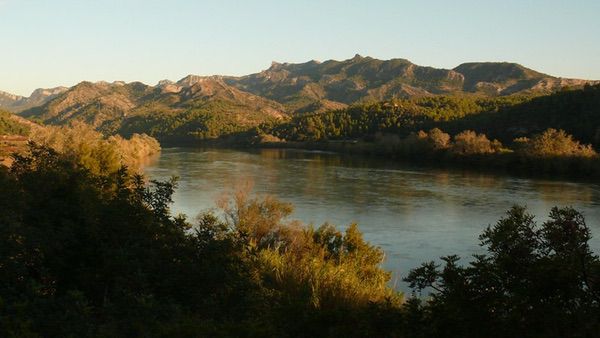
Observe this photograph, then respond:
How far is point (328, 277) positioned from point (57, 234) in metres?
7.34

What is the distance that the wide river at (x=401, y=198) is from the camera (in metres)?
33.4

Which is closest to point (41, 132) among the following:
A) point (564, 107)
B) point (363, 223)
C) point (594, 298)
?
point (363, 223)

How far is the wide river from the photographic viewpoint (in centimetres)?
3338

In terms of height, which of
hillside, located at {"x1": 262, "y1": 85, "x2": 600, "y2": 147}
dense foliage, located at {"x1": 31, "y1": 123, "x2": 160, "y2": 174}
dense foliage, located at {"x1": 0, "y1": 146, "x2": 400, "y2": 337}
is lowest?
dense foliage, located at {"x1": 0, "y1": 146, "x2": 400, "y2": 337}

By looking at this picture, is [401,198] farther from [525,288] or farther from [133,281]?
[525,288]

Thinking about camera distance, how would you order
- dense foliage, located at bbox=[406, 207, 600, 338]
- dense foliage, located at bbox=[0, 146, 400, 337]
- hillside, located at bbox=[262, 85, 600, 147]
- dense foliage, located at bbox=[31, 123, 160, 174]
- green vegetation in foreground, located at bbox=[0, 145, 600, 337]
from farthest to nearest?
hillside, located at bbox=[262, 85, 600, 147], dense foliage, located at bbox=[31, 123, 160, 174], dense foliage, located at bbox=[0, 146, 400, 337], green vegetation in foreground, located at bbox=[0, 145, 600, 337], dense foliage, located at bbox=[406, 207, 600, 338]

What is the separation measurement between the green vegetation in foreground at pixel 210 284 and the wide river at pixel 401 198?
1350 centimetres

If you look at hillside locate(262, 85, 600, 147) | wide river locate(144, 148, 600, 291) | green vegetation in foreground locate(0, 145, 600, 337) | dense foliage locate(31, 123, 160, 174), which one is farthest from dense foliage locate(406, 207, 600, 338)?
hillside locate(262, 85, 600, 147)

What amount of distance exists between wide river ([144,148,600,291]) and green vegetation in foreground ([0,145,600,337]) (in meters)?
13.5

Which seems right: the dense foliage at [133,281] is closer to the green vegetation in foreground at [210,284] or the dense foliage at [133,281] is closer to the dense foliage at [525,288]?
the green vegetation in foreground at [210,284]

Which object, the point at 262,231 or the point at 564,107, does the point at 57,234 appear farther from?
the point at 564,107

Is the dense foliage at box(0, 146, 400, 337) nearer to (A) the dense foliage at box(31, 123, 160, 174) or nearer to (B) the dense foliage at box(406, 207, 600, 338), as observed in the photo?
(B) the dense foliage at box(406, 207, 600, 338)

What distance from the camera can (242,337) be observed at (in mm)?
7637

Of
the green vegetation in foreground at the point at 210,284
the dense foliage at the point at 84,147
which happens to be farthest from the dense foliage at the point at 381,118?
the green vegetation in foreground at the point at 210,284
